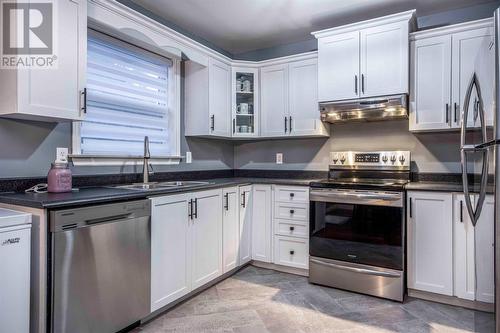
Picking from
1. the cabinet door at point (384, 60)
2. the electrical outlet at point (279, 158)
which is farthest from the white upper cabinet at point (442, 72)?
the electrical outlet at point (279, 158)

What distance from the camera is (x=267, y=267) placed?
10.8 feet

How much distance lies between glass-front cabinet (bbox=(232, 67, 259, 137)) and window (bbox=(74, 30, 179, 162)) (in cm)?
71

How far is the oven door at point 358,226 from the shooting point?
8.34ft

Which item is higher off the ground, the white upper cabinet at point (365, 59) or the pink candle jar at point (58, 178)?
the white upper cabinet at point (365, 59)

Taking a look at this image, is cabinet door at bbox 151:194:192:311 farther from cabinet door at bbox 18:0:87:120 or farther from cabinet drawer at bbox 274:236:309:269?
cabinet drawer at bbox 274:236:309:269

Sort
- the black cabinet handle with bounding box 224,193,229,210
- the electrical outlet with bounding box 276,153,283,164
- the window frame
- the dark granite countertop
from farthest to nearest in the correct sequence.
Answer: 1. the electrical outlet with bounding box 276,153,283,164
2. the black cabinet handle with bounding box 224,193,229,210
3. the window frame
4. the dark granite countertop

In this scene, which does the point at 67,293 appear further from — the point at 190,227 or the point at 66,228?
the point at 190,227

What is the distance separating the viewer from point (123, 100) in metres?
2.74

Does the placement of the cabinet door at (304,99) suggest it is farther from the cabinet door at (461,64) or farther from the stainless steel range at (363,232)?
the cabinet door at (461,64)

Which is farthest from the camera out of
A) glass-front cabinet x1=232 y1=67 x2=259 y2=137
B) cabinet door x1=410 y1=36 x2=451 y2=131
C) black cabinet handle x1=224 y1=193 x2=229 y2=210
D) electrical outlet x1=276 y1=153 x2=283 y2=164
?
electrical outlet x1=276 y1=153 x2=283 y2=164

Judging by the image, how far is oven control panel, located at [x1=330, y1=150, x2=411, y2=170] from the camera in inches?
118

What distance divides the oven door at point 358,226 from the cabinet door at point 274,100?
0.95 m

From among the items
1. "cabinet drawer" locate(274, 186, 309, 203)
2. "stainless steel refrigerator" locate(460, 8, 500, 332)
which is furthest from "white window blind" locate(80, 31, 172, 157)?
"stainless steel refrigerator" locate(460, 8, 500, 332)

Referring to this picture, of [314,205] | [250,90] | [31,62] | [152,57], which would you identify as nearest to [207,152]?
[250,90]
